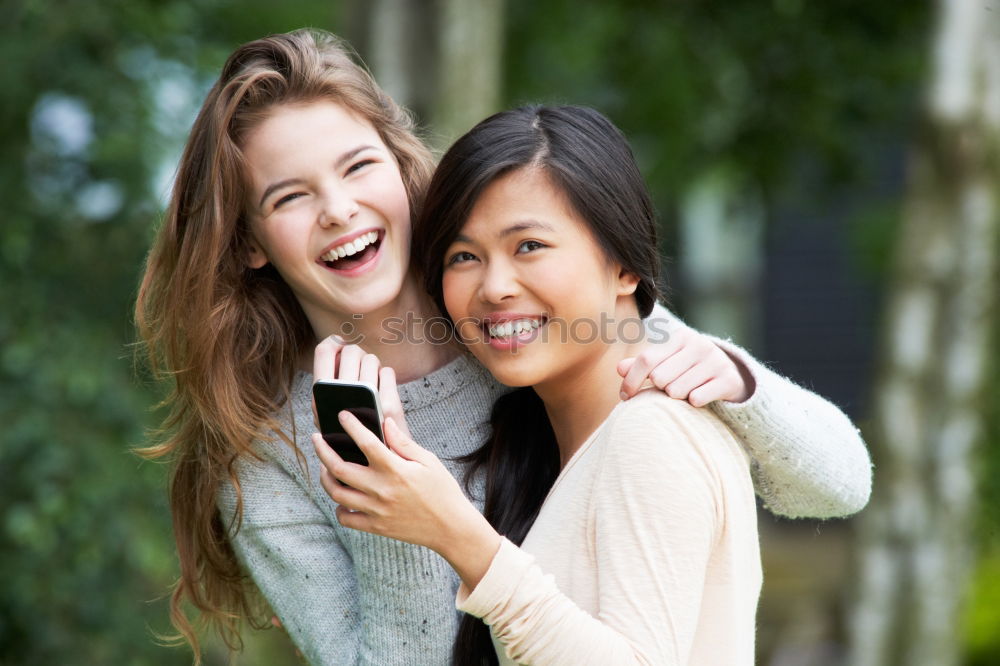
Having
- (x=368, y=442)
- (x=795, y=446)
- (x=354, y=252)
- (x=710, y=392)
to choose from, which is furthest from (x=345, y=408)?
(x=795, y=446)

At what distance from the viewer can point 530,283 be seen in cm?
206

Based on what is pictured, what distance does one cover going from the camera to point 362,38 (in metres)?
5.23

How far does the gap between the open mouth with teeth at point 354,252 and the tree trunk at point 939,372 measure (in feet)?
11.2

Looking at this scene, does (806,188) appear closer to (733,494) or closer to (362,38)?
(362,38)

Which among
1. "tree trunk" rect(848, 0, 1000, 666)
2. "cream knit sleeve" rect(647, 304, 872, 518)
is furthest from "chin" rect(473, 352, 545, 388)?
"tree trunk" rect(848, 0, 1000, 666)

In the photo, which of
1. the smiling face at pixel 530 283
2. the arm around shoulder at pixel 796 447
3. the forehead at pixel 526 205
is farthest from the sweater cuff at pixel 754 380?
the forehead at pixel 526 205

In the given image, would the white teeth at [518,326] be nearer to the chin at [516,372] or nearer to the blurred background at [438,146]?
the chin at [516,372]

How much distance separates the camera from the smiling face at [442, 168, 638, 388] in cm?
206

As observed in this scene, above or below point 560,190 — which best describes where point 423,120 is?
above

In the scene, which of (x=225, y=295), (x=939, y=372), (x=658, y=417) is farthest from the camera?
(x=939, y=372)

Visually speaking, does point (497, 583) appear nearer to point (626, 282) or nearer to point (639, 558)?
point (639, 558)

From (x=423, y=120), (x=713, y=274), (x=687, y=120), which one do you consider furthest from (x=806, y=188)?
(x=713, y=274)

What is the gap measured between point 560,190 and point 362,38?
3.41 metres

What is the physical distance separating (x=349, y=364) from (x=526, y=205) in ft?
1.37
